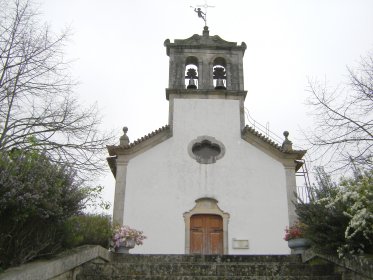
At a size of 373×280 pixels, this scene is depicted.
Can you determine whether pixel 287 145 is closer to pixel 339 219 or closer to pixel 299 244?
pixel 299 244

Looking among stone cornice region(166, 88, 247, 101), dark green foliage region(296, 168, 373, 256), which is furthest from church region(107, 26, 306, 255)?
dark green foliage region(296, 168, 373, 256)

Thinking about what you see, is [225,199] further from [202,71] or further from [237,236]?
[202,71]

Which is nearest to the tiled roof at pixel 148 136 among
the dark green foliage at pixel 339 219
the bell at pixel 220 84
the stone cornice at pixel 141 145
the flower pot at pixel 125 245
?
the stone cornice at pixel 141 145

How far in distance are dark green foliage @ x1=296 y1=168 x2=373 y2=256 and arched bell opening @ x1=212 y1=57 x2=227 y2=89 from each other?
33.8 ft

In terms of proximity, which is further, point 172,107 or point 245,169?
point 172,107

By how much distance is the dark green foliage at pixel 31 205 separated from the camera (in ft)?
15.3

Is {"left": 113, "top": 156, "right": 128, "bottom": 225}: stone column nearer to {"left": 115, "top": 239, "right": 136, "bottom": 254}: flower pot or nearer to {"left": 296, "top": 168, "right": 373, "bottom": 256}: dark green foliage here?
{"left": 115, "top": 239, "right": 136, "bottom": 254}: flower pot

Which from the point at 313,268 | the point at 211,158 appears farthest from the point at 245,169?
the point at 313,268

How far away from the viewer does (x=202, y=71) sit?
16.7 m

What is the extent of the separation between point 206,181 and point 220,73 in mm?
4914

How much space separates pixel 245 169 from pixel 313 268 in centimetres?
785

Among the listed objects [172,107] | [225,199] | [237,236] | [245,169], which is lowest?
[237,236]

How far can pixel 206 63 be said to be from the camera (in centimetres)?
1683

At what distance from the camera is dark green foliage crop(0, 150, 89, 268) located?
4.66 metres
